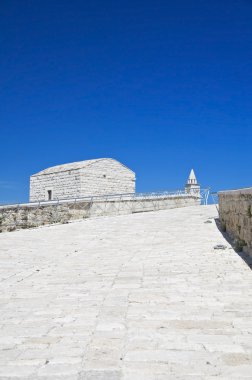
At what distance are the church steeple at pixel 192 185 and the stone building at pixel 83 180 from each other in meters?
5.25

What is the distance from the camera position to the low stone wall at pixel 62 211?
1836 cm

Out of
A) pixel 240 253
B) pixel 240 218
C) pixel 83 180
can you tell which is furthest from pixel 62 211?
pixel 240 253

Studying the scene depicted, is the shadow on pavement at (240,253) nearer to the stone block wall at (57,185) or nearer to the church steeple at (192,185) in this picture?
the stone block wall at (57,185)

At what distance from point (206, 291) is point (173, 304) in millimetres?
839

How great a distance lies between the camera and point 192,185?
3416cm

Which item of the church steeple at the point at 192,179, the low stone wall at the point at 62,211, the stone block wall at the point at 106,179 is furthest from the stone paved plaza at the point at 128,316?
the church steeple at the point at 192,179

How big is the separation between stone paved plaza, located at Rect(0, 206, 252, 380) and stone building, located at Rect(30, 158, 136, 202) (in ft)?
67.4

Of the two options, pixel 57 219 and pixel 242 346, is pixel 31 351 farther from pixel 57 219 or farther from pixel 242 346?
pixel 57 219

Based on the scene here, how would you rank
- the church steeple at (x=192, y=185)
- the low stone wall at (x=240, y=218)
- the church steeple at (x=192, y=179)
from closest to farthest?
1. the low stone wall at (x=240, y=218)
2. the church steeple at (x=192, y=185)
3. the church steeple at (x=192, y=179)

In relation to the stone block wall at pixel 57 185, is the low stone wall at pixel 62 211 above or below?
below

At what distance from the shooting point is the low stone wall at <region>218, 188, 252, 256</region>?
26.3ft

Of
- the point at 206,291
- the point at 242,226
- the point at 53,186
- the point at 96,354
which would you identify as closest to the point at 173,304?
the point at 206,291

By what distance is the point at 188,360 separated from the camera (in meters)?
3.09

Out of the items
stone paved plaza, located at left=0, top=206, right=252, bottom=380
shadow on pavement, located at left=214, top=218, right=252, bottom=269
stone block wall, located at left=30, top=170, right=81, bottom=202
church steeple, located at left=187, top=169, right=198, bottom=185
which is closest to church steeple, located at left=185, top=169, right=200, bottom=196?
church steeple, located at left=187, top=169, right=198, bottom=185
